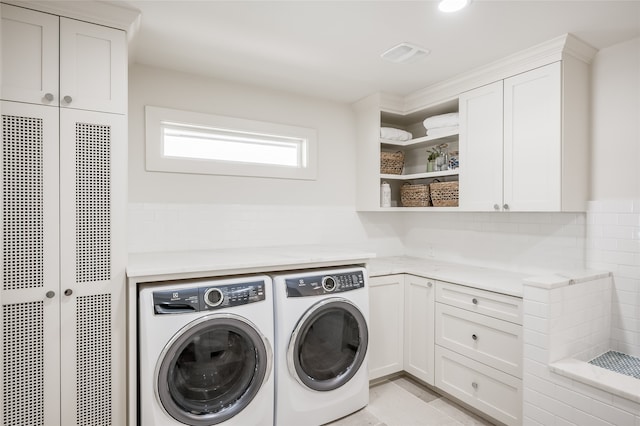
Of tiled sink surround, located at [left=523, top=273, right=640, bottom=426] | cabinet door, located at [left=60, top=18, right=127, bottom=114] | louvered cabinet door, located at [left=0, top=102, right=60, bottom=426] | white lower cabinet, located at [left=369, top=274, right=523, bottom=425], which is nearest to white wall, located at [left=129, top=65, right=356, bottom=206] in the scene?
cabinet door, located at [left=60, top=18, right=127, bottom=114]

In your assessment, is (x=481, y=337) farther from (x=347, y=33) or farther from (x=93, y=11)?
(x=93, y=11)

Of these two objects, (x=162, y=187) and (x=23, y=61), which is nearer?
(x=23, y=61)

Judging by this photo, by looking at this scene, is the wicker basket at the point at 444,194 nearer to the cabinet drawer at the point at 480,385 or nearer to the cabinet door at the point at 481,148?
the cabinet door at the point at 481,148

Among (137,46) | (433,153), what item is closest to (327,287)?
(433,153)

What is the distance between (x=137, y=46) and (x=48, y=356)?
1.80 metres

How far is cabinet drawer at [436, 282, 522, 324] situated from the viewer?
2068 millimetres

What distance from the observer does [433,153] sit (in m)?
3.15

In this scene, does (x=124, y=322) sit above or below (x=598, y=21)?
below

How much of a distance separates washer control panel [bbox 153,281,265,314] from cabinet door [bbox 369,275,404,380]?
100 cm

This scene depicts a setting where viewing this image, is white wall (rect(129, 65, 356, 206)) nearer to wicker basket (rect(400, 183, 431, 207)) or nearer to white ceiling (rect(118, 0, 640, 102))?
white ceiling (rect(118, 0, 640, 102))

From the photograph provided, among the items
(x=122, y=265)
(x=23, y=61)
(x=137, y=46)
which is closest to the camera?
(x=23, y=61)

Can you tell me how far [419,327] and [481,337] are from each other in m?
0.51

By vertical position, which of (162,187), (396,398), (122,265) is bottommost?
(396,398)

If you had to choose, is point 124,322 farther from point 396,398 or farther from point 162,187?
point 396,398
